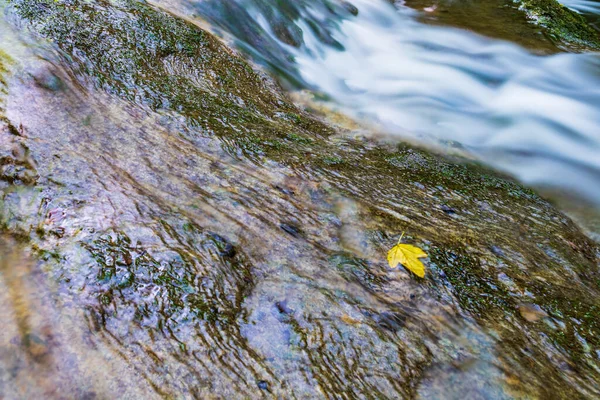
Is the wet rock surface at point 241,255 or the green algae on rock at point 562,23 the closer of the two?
the wet rock surface at point 241,255

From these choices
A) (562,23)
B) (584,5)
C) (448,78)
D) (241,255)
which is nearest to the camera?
(241,255)

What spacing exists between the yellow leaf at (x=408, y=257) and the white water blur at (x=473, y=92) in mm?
2998

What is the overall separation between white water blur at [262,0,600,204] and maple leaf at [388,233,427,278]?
2997 mm

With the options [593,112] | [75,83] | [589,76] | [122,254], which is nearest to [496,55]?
[589,76]

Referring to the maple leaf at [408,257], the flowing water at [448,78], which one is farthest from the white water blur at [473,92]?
the maple leaf at [408,257]

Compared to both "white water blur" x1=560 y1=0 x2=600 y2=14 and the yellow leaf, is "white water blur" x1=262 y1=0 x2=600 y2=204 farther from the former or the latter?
"white water blur" x1=560 y1=0 x2=600 y2=14

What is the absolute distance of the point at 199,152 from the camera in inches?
127

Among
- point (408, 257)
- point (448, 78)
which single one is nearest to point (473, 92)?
point (448, 78)

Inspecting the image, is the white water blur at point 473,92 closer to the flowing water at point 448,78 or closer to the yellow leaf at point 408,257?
the flowing water at point 448,78

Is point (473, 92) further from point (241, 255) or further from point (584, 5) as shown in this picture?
point (584, 5)

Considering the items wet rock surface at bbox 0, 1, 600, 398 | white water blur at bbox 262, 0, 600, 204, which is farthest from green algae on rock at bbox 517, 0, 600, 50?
wet rock surface at bbox 0, 1, 600, 398

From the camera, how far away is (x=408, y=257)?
8.73 ft

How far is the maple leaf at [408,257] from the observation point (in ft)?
8.54

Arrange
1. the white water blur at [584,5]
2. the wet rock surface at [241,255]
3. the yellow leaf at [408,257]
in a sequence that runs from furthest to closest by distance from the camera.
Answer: the white water blur at [584,5]
the yellow leaf at [408,257]
the wet rock surface at [241,255]
